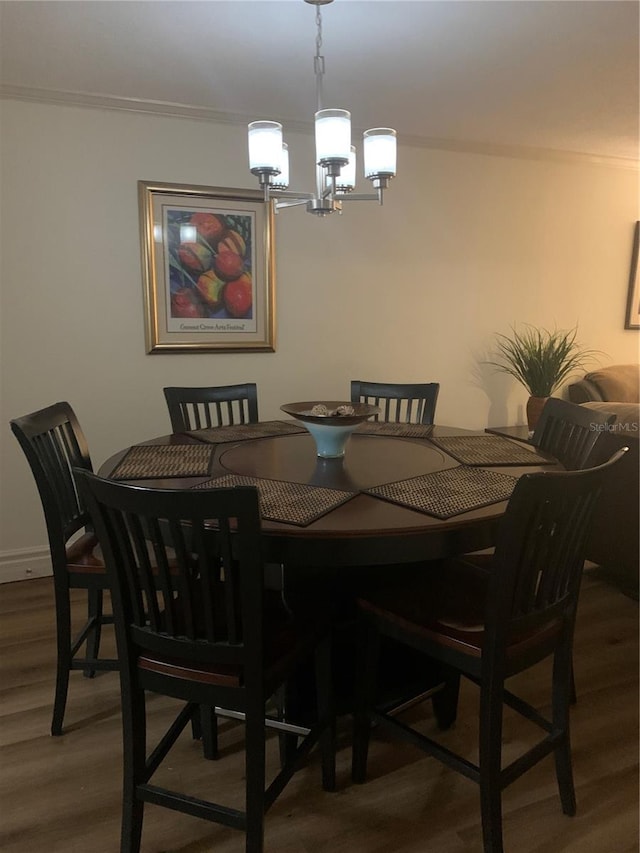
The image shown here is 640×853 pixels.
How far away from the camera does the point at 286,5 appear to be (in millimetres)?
1954

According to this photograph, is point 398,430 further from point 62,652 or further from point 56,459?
point 62,652

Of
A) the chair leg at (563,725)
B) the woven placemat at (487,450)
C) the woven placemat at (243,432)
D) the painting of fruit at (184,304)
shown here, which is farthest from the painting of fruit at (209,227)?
the chair leg at (563,725)

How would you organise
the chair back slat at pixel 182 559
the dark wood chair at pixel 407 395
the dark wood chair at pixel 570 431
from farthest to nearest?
the dark wood chair at pixel 407 395 < the dark wood chair at pixel 570 431 < the chair back slat at pixel 182 559

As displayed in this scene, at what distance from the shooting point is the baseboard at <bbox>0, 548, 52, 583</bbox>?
2891 millimetres

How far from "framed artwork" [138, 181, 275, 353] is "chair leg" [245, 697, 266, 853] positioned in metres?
2.14

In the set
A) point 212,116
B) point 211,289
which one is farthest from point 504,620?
point 212,116

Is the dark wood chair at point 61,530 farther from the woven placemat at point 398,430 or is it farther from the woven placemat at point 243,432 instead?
the woven placemat at point 398,430

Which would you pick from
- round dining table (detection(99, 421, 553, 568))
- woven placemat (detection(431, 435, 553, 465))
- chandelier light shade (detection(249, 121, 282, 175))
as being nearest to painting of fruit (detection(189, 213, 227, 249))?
chandelier light shade (detection(249, 121, 282, 175))

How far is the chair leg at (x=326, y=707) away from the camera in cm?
158

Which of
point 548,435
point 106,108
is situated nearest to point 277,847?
point 548,435

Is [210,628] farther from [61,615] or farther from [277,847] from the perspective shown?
[61,615]

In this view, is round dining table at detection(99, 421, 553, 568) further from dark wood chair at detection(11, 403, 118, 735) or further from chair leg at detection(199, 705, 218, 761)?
chair leg at detection(199, 705, 218, 761)

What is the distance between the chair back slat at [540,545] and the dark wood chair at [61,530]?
1180 millimetres

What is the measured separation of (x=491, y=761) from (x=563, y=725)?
30 centimetres
